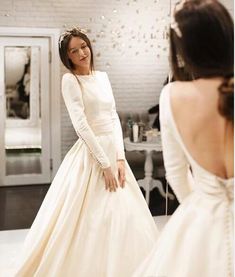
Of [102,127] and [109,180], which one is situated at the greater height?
[102,127]

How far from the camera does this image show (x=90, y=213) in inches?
88.9

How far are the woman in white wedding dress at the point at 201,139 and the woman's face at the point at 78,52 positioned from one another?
1212 mm

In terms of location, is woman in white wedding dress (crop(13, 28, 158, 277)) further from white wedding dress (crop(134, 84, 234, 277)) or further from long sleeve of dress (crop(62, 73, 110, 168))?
white wedding dress (crop(134, 84, 234, 277))

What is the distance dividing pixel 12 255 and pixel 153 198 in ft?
3.57

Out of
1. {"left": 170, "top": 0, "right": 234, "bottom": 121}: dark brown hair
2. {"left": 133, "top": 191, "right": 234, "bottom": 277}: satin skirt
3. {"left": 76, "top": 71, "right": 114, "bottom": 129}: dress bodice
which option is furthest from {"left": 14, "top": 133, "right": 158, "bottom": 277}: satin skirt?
{"left": 170, "top": 0, "right": 234, "bottom": 121}: dark brown hair

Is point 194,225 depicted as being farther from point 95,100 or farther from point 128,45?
point 128,45

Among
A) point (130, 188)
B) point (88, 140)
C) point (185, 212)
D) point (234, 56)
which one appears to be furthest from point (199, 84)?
point (130, 188)

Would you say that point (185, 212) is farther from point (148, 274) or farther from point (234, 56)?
point (234, 56)

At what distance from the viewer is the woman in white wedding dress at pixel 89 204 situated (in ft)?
7.18

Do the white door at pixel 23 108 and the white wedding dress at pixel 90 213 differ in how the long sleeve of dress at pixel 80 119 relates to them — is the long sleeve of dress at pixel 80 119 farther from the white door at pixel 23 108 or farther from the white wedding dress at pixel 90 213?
the white door at pixel 23 108

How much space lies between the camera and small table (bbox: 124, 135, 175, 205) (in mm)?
3316

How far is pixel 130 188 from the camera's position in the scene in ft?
7.83

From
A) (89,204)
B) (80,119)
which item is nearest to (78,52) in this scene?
(80,119)

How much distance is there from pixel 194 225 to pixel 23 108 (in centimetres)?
219
